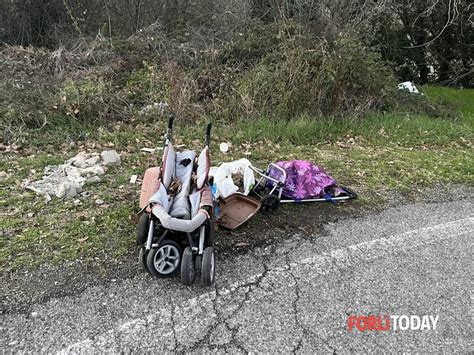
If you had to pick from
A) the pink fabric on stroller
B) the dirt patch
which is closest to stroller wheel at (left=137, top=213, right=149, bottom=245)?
the dirt patch

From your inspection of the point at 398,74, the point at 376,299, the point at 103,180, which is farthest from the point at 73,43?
the point at 398,74

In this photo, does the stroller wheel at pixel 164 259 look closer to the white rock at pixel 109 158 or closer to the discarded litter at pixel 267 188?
the discarded litter at pixel 267 188

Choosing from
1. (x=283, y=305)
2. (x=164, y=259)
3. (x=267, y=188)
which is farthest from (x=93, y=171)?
(x=283, y=305)

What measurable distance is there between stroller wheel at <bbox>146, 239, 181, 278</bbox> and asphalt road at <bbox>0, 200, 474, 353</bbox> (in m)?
0.10

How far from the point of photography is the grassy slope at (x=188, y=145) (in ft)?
11.2

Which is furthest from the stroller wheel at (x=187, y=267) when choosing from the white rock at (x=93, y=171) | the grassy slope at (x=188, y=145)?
the white rock at (x=93, y=171)

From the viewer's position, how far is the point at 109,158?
509 cm

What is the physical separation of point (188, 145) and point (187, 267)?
11.2 ft

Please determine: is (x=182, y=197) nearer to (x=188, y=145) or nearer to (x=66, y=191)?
(x=66, y=191)

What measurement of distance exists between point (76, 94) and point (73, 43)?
3161mm

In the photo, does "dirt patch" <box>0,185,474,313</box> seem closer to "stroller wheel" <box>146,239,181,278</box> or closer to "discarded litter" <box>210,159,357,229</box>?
"discarded litter" <box>210,159,357,229</box>

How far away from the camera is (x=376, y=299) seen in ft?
9.91

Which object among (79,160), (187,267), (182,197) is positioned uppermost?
(182,197)

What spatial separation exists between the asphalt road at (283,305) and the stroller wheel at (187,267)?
0.36ft
